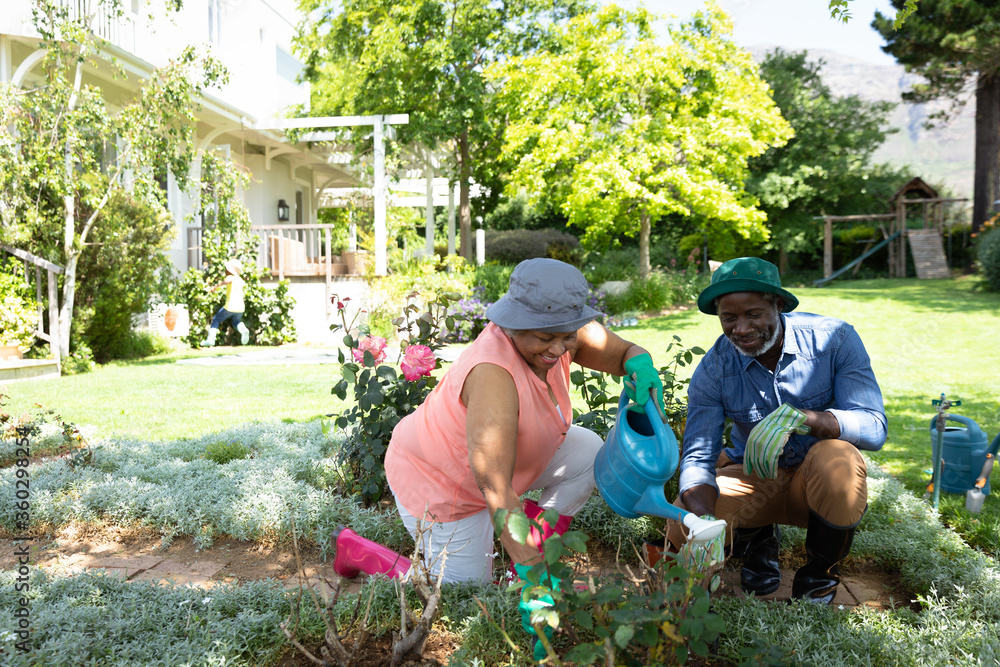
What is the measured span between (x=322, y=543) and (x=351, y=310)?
921cm

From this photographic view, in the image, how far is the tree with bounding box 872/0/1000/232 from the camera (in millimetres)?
14172

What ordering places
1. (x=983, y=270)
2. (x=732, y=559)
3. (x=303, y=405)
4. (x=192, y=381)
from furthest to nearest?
(x=983, y=270) < (x=192, y=381) < (x=303, y=405) < (x=732, y=559)

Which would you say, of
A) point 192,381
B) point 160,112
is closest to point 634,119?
point 160,112

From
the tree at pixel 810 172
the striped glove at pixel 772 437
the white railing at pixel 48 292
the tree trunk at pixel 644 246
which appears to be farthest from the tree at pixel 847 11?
the tree at pixel 810 172

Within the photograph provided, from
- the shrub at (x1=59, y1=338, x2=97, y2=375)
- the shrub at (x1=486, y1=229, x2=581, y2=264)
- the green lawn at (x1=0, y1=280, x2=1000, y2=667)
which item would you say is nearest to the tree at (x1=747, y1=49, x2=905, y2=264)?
the shrub at (x1=486, y1=229, x2=581, y2=264)

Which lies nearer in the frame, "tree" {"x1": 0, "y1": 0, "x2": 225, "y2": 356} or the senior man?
the senior man

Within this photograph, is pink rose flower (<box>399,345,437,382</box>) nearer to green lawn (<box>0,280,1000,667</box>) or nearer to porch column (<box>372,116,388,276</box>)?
green lawn (<box>0,280,1000,667</box>)

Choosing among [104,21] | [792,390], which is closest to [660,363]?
[792,390]

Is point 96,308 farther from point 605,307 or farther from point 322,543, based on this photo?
point 605,307

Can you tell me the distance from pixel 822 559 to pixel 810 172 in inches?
795

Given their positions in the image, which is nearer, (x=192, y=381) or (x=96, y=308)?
(x=192, y=381)

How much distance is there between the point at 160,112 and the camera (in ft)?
25.8

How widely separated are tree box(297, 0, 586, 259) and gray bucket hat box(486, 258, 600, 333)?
12685mm

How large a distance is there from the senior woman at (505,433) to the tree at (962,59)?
15537mm
